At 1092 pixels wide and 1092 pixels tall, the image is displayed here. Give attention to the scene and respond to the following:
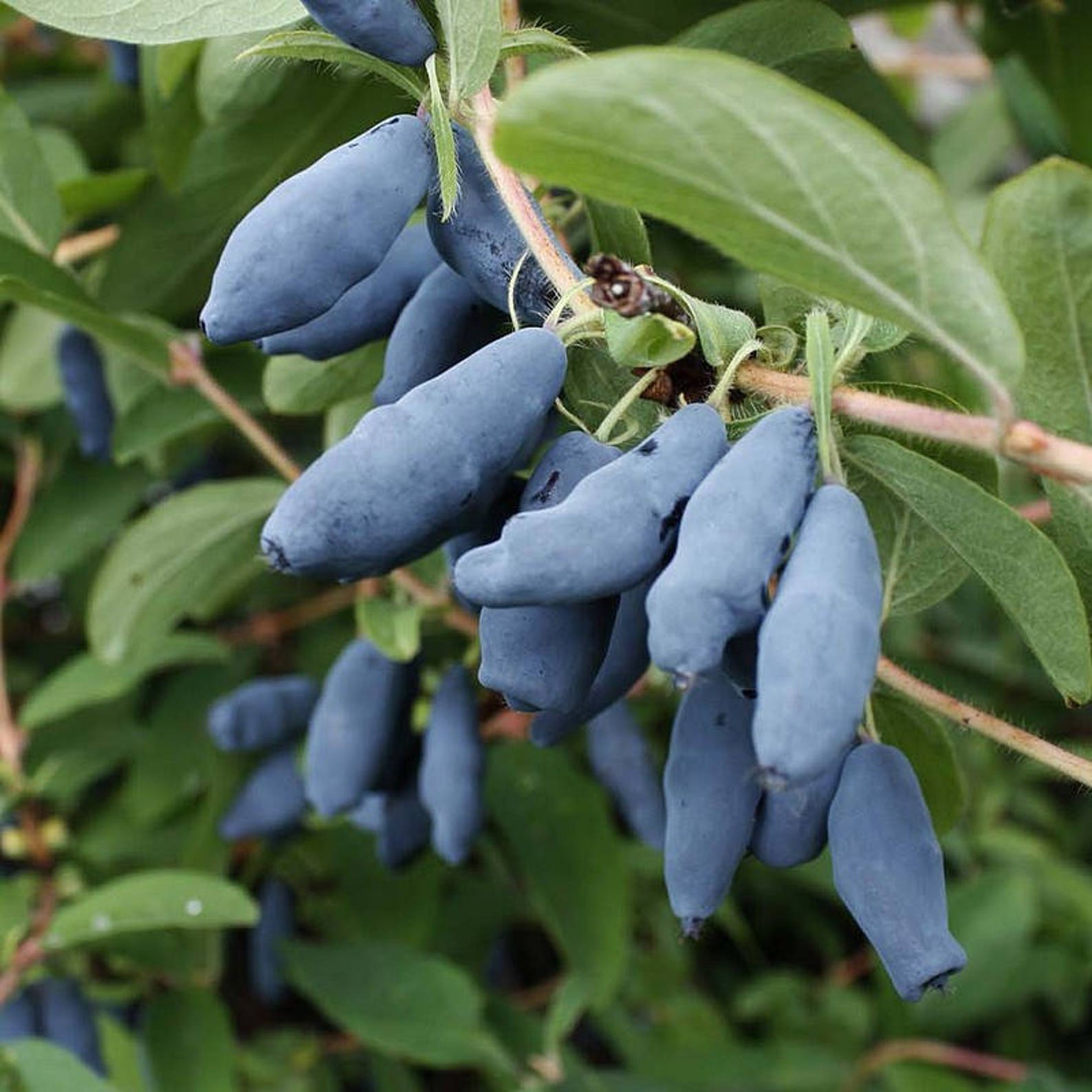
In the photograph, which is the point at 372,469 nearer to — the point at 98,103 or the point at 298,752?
the point at 298,752

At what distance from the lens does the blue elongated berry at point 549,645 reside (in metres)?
0.54

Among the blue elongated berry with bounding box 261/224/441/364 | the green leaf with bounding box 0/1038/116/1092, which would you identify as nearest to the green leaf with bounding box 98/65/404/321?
the blue elongated berry with bounding box 261/224/441/364

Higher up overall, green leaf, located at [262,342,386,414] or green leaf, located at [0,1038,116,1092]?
green leaf, located at [262,342,386,414]

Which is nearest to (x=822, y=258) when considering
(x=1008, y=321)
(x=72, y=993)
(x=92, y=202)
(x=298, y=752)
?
(x=1008, y=321)

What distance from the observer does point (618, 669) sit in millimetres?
601

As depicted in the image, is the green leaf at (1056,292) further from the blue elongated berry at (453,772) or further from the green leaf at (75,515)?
the green leaf at (75,515)

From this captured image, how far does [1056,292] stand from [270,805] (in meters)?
0.85

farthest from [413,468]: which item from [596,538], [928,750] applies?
[928,750]

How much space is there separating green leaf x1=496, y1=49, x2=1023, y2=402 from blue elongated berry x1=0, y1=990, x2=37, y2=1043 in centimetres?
94

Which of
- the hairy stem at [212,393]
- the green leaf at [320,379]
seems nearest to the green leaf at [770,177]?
the green leaf at [320,379]

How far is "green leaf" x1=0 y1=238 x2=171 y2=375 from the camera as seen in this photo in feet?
2.83

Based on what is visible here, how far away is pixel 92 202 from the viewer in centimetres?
111

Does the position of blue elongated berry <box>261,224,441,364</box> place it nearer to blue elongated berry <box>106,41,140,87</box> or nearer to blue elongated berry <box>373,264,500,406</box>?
blue elongated berry <box>373,264,500,406</box>

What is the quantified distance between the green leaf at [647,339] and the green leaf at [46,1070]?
25.5 inches
